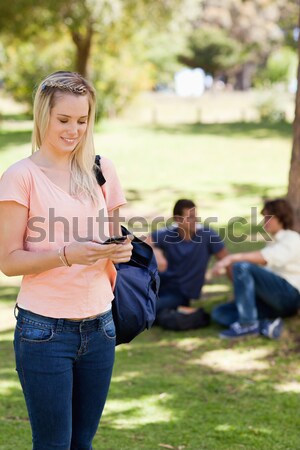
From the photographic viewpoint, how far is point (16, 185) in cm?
264

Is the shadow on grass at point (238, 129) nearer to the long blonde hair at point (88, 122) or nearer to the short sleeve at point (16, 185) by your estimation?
the long blonde hair at point (88, 122)

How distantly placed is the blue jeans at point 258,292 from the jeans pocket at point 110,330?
149 inches

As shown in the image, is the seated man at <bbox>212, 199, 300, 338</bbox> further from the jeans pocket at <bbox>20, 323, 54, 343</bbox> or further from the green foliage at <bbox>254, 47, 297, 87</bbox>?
the green foliage at <bbox>254, 47, 297, 87</bbox>

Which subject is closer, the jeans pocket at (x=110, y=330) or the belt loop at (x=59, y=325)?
the belt loop at (x=59, y=325)

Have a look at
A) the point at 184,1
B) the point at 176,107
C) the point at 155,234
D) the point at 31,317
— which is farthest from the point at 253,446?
the point at 176,107

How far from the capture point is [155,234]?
24.1ft

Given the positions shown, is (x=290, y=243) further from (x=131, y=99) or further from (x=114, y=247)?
(x=131, y=99)

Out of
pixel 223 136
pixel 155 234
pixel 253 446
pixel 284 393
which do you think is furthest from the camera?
pixel 223 136

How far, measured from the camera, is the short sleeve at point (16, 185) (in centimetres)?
262

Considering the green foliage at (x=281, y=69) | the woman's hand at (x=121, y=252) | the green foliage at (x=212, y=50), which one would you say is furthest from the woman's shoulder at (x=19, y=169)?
the green foliage at (x=212, y=50)

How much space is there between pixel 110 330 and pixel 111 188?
54 cm

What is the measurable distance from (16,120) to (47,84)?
27338 millimetres

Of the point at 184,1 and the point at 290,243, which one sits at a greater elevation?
the point at 184,1

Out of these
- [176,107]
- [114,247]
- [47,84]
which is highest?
[47,84]
